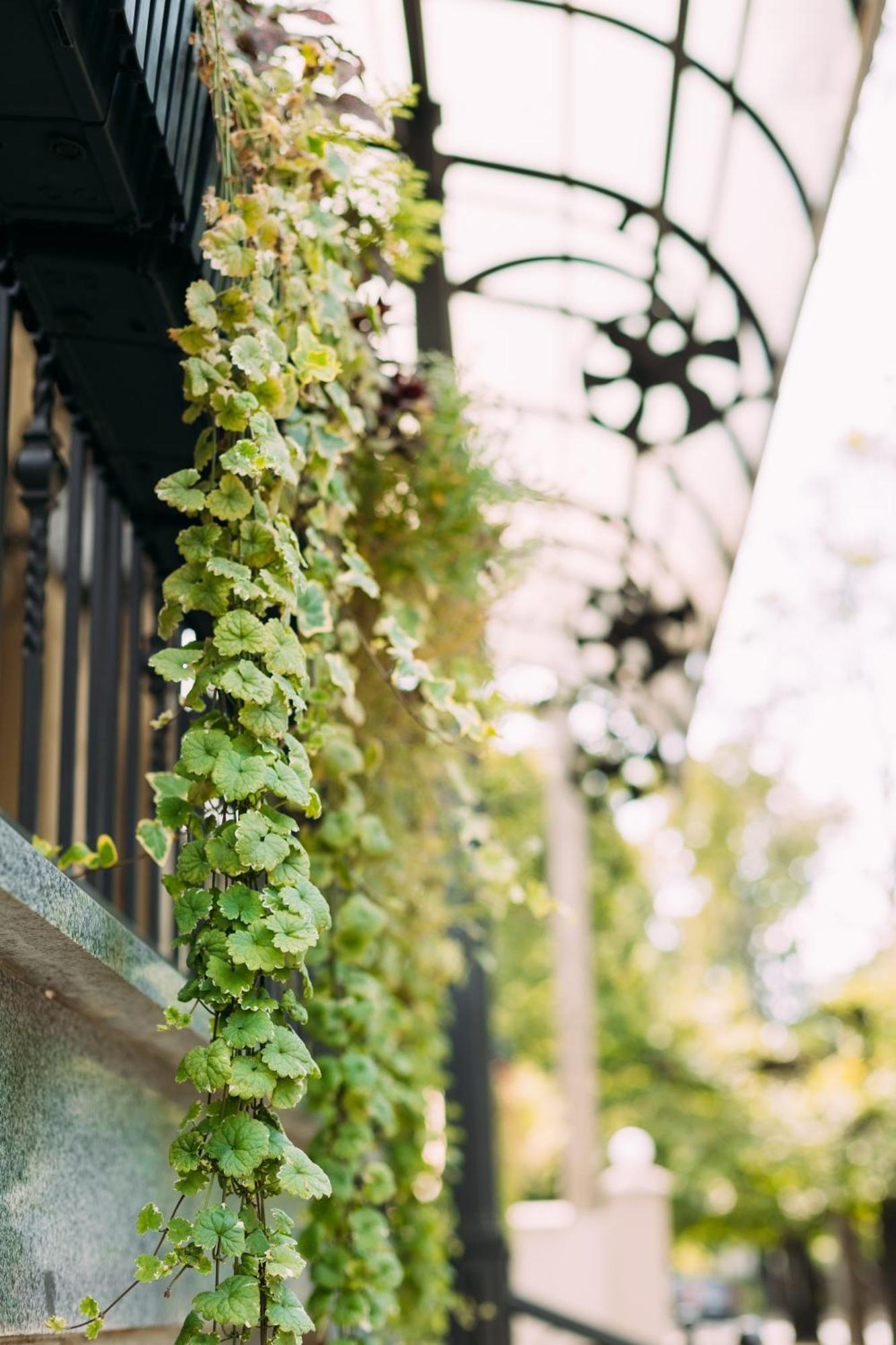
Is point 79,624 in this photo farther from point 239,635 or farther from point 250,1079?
point 250,1079

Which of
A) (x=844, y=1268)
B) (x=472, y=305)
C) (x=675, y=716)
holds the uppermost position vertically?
(x=472, y=305)

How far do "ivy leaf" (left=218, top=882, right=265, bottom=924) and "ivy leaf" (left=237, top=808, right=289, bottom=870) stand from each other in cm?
3

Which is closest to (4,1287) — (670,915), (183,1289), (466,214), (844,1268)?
(183,1289)

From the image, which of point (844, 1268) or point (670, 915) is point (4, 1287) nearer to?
point (844, 1268)

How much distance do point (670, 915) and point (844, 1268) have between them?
5.77 metres

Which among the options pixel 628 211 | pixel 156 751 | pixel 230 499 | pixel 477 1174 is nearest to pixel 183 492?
pixel 230 499

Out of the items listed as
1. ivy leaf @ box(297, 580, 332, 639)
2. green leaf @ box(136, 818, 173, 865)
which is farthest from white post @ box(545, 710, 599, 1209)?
green leaf @ box(136, 818, 173, 865)

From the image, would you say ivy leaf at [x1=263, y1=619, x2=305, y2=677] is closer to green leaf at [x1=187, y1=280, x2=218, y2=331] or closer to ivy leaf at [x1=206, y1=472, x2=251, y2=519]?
ivy leaf at [x1=206, y1=472, x2=251, y2=519]

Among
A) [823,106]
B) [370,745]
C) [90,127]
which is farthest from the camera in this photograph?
[823,106]

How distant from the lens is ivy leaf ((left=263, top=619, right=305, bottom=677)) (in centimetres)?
167

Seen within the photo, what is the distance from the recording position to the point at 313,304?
212 centimetres

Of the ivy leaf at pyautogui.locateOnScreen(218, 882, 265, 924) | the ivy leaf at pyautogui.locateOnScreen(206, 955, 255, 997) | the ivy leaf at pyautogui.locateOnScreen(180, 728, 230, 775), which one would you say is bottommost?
the ivy leaf at pyautogui.locateOnScreen(206, 955, 255, 997)

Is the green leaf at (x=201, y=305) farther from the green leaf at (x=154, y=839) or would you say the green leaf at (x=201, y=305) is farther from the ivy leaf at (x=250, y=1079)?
the ivy leaf at (x=250, y=1079)

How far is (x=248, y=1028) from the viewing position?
1543 mm
